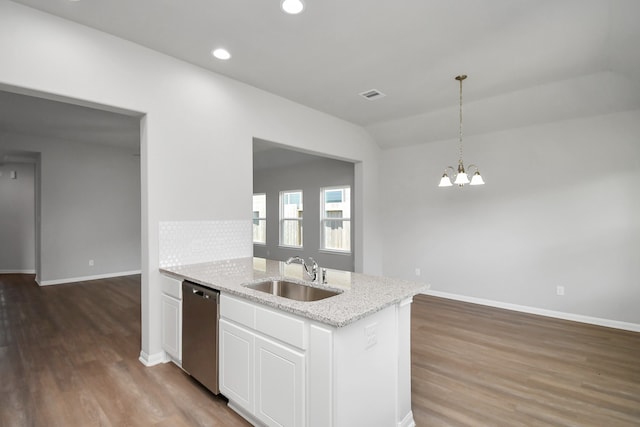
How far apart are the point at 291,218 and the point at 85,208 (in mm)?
4247

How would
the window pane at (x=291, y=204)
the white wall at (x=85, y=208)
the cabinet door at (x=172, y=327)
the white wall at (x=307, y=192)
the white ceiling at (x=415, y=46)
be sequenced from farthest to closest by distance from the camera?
the window pane at (x=291, y=204)
the white wall at (x=307, y=192)
the white wall at (x=85, y=208)
the cabinet door at (x=172, y=327)
the white ceiling at (x=415, y=46)

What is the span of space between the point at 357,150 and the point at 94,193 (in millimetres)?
5411

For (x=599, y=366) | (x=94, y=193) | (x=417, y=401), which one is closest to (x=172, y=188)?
(x=417, y=401)

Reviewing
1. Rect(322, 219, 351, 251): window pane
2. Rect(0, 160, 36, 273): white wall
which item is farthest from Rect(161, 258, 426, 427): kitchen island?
Rect(0, 160, 36, 273): white wall

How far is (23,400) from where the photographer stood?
223 cm

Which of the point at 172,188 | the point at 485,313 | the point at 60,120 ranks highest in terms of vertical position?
the point at 60,120

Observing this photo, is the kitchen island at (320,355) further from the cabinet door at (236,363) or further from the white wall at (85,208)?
the white wall at (85,208)

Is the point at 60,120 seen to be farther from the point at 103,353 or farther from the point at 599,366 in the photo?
the point at 599,366

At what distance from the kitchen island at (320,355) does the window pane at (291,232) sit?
5216mm

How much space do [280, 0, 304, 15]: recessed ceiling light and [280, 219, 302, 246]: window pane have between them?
17.8 ft

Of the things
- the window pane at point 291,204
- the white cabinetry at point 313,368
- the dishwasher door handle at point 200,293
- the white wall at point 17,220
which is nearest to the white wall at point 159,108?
the dishwasher door handle at point 200,293

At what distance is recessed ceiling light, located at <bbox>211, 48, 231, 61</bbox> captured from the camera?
114 inches

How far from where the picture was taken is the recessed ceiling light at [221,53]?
2.88 metres

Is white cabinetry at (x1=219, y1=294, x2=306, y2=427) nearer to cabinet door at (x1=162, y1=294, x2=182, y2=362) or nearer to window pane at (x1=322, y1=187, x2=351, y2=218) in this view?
cabinet door at (x1=162, y1=294, x2=182, y2=362)
